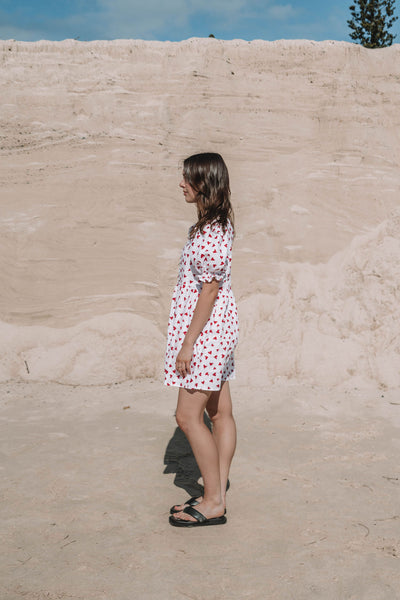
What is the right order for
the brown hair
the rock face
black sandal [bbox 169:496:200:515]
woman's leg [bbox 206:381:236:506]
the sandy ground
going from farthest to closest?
1. the rock face
2. woman's leg [bbox 206:381:236:506]
3. black sandal [bbox 169:496:200:515]
4. the brown hair
5. the sandy ground

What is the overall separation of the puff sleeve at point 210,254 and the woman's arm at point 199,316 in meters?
0.04

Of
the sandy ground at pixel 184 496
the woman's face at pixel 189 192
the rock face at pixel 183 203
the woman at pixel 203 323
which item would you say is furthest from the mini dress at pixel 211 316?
the rock face at pixel 183 203

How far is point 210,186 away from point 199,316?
571 mm

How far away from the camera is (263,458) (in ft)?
11.4

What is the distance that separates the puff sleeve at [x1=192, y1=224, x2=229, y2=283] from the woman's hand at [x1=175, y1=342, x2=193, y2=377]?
11.4 inches

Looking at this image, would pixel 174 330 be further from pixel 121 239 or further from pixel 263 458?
pixel 121 239

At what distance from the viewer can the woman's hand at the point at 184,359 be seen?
253 cm

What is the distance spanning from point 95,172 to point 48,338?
185 centimetres

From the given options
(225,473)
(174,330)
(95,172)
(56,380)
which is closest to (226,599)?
(225,473)

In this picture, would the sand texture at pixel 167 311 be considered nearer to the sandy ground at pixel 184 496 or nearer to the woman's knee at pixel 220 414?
the sandy ground at pixel 184 496

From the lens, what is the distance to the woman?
99.3 inches

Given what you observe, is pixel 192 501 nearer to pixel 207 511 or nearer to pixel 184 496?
pixel 207 511

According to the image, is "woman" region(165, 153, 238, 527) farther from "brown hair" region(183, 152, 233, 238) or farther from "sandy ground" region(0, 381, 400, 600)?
"sandy ground" region(0, 381, 400, 600)

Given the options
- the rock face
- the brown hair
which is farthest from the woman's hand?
the rock face
